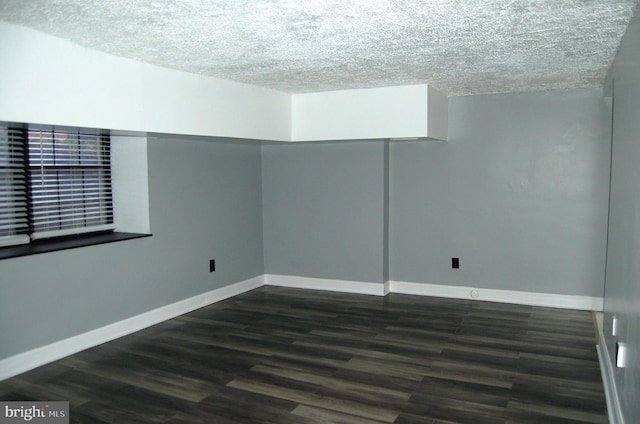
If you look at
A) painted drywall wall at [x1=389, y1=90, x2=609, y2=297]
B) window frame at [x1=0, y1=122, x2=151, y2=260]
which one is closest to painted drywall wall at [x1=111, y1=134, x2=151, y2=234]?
window frame at [x1=0, y1=122, x2=151, y2=260]

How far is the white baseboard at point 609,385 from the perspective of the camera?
8.96 ft

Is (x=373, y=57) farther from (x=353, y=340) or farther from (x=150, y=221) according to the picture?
(x=150, y=221)

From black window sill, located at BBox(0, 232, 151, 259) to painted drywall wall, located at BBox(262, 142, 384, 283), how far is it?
1.92m

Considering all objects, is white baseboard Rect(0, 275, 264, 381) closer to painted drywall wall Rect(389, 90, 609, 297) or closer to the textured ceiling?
painted drywall wall Rect(389, 90, 609, 297)

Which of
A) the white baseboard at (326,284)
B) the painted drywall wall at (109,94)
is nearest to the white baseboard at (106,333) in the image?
the white baseboard at (326,284)

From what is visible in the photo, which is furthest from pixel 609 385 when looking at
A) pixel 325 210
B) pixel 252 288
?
pixel 252 288

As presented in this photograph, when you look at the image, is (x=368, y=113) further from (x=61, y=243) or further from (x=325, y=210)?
(x=61, y=243)

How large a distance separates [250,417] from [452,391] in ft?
4.11

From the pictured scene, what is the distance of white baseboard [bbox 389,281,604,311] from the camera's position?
202 inches

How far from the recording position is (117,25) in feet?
8.58

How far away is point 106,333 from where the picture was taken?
434 cm

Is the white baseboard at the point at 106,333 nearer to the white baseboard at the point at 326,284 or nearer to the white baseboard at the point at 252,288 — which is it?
the white baseboard at the point at 252,288

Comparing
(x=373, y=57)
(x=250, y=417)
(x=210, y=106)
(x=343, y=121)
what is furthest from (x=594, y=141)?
(x=250, y=417)

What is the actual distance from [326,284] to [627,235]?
3.85 m
